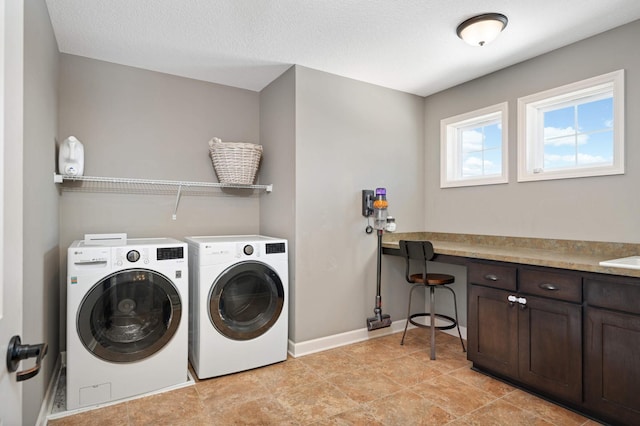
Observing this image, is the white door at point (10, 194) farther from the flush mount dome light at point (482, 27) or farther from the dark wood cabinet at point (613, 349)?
the dark wood cabinet at point (613, 349)

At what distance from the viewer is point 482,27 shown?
2.37 m

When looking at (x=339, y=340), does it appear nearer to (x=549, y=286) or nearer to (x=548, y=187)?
(x=549, y=286)

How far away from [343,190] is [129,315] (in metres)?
1.98

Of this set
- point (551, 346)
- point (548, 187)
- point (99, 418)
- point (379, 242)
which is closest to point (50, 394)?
point (99, 418)

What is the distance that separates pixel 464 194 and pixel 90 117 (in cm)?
340

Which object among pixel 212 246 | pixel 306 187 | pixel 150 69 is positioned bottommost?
pixel 212 246

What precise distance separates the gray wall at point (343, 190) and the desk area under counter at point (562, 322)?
0.87m

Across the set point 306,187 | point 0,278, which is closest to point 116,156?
point 306,187

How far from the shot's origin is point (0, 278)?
675 mm

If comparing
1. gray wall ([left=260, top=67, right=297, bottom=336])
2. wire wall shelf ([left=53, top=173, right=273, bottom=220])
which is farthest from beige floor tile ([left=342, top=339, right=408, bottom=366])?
wire wall shelf ([left=53, top=173, right=273, bottom=220])

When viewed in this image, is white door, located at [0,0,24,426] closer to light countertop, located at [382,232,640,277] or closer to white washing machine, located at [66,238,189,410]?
white washing machine, located at [66,238,189,410]

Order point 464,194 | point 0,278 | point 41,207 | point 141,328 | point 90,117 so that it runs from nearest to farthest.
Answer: point 0,278 → point 41,207 → point 141,328 → point 90,117 → point 464,194

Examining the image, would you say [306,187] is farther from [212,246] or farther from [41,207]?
[41,207]

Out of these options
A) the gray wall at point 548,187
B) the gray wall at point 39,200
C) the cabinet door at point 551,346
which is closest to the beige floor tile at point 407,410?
the cabinet door at point 551,346
